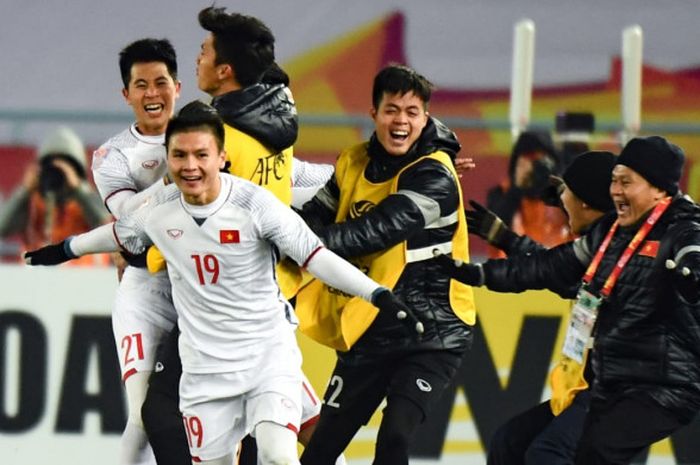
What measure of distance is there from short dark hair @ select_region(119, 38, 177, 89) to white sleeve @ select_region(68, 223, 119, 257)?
0.69m

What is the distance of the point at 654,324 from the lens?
20.2 feet

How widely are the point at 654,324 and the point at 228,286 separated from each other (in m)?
1.48

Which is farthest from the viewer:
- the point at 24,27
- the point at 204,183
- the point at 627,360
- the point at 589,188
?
the point at 24,27

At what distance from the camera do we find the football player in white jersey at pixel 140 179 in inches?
259

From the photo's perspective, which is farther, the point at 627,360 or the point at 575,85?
the point at 575,85

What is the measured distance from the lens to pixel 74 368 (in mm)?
8773

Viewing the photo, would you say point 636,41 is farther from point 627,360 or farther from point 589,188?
point 627,360

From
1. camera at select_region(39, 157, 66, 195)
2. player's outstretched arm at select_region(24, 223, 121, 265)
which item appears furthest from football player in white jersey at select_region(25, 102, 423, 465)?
camera at select_region(39, 157, 66, 195)

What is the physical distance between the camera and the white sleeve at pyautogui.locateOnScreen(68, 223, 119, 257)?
20.5ft

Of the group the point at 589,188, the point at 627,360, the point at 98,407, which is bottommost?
the point at 98,407

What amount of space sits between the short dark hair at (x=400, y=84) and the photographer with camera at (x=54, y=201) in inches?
132

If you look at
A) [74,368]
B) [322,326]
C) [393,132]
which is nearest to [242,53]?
[393,132]

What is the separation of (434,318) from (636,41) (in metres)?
3.02

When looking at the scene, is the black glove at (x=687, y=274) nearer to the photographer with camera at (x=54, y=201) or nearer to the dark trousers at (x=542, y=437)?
the dark trousers at (x=542, y=437)
